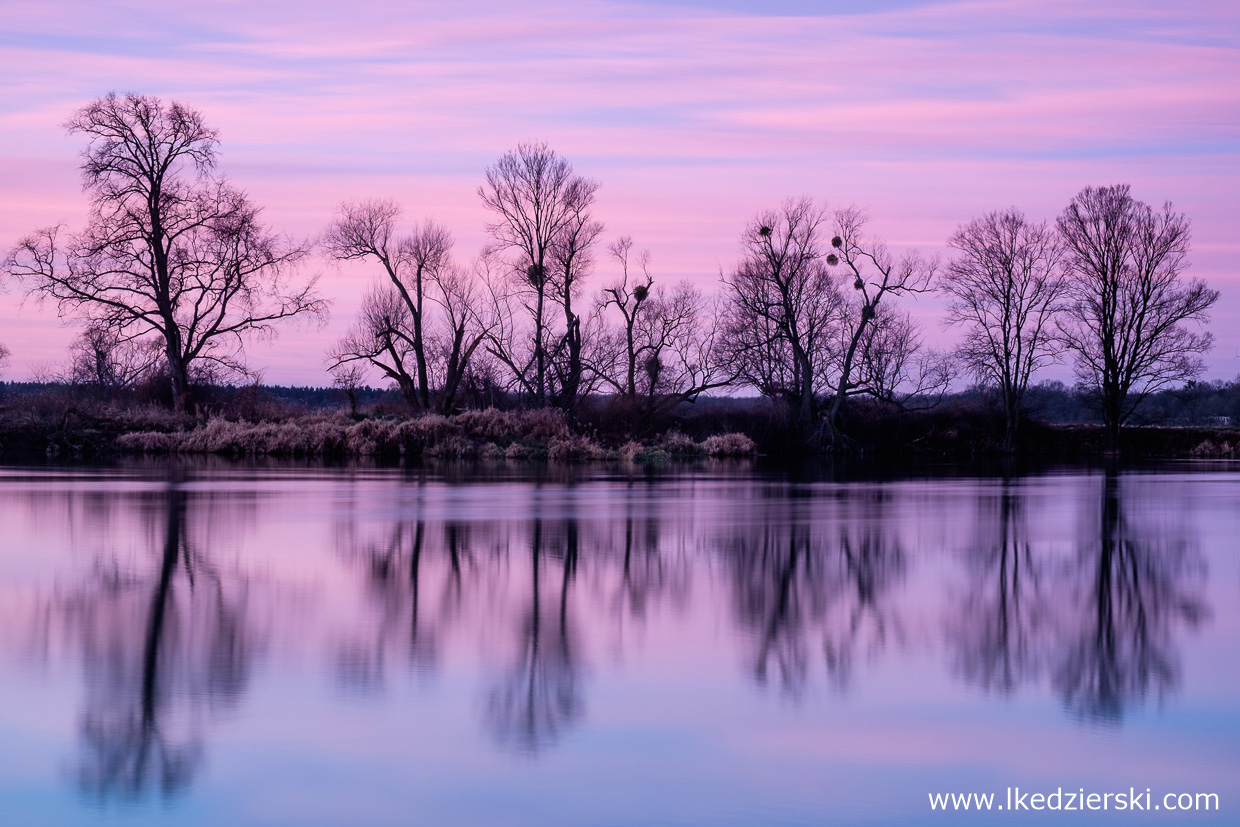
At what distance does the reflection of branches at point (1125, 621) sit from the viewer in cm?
705

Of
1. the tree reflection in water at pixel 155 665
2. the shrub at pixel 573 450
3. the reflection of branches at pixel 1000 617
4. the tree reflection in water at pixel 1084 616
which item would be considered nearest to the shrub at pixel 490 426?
the shrub at pixel 573 450

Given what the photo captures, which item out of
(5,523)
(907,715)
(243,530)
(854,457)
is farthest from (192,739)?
(854,457)

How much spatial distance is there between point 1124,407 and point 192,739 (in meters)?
54.7

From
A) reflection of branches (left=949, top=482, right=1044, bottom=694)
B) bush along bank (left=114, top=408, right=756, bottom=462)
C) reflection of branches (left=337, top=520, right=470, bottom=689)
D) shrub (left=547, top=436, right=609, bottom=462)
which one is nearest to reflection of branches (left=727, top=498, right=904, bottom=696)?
reflection of branches (left=949, top=482, right=1044, bottom=694)

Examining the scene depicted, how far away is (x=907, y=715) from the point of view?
638 centimetres

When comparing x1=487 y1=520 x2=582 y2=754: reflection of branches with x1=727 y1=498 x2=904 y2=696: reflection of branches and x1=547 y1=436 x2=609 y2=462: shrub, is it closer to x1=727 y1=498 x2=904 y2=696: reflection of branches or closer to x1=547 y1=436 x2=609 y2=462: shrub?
x1=727 y1=498 x2=904 y2=696: reflection of branches

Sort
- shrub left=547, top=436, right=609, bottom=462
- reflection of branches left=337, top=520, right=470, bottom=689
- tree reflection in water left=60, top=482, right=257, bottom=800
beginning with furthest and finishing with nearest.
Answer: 1. shrub left=547, top=436, right=609, bottom=462
2. reflection of branches left=337, top=520, right=470, bottom=689
3. tree reflection in water left=60, top=482, right=257, bottom=800

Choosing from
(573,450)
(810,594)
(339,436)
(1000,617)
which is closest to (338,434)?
(339,436)

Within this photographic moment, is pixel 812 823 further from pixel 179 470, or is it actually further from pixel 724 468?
pixel 724 468

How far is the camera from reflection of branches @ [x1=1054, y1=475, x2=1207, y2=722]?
7047mm

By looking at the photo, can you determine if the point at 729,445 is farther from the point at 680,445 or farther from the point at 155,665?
the point at 155,665

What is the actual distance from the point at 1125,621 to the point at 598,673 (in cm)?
433

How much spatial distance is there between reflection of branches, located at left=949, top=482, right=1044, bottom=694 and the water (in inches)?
1.7

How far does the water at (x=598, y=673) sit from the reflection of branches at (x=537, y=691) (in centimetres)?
3
